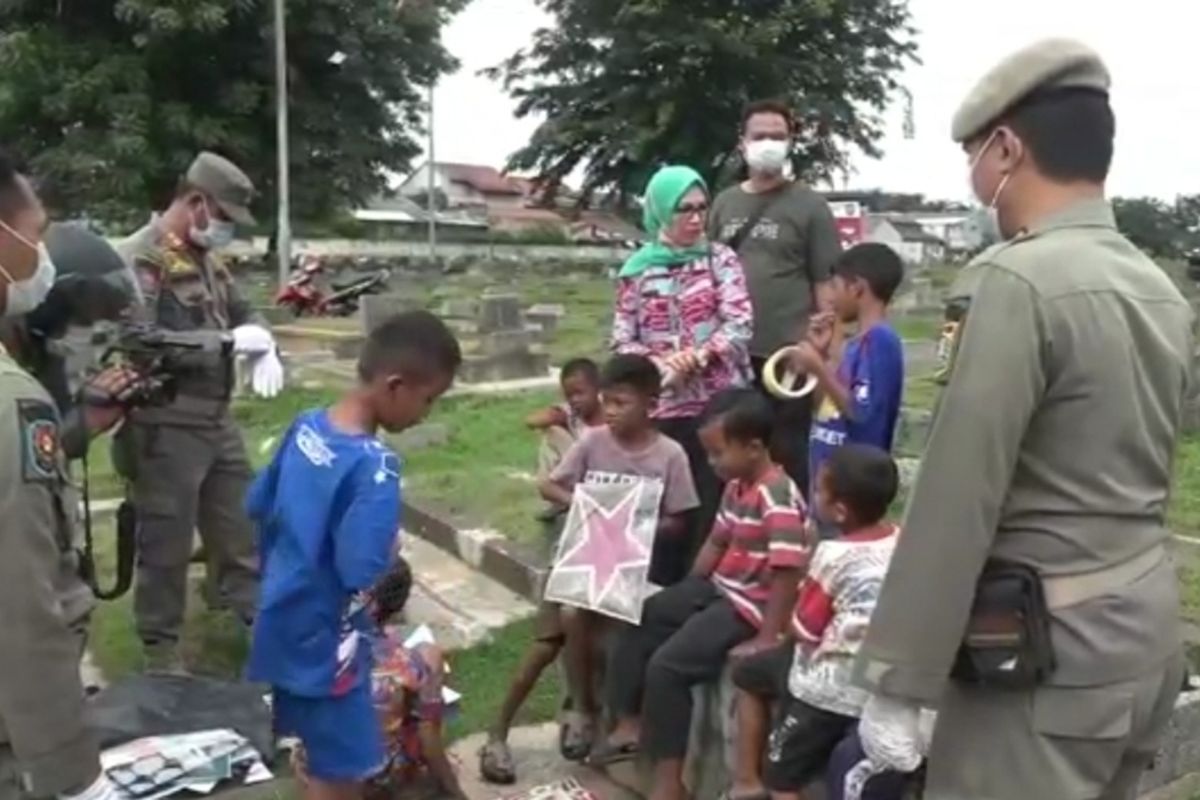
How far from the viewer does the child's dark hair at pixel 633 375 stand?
3812 millimetres

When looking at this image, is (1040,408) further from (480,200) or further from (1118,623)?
(480,200)

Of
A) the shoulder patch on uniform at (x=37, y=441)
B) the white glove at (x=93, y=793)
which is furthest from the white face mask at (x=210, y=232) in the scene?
the white glove at (x=93, y=793)

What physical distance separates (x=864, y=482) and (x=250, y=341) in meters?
2.51

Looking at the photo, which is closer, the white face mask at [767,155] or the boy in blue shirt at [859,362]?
the boy in blue shirt at [859,362]

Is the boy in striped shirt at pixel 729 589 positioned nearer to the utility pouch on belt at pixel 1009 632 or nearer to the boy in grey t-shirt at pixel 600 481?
the boy in grey t-shirt at pixel 600 481

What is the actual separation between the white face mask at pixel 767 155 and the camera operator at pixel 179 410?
1.74 meters

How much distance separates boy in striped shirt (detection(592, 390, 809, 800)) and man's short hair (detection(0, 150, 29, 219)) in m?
1.79

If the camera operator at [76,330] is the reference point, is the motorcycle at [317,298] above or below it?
below

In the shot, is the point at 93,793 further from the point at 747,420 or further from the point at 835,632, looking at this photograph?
the point at 747,420

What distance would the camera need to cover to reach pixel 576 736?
3.99 meters

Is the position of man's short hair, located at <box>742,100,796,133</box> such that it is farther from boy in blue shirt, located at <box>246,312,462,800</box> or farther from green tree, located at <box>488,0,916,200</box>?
green tree, located at <box>488,0,916,200</box>

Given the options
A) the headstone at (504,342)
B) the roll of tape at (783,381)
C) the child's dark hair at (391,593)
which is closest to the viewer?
the child's dark hair at (391,593)

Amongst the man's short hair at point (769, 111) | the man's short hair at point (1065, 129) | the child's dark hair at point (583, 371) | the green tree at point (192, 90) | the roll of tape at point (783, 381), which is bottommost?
the child's dark hair at point (583, 371)

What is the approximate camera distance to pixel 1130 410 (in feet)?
6.52
